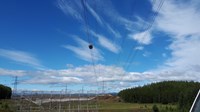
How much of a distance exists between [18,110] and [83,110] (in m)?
27.5

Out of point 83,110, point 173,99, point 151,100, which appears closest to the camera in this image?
point 83,110

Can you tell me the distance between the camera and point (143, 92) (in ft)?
636

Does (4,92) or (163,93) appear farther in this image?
(163,93)

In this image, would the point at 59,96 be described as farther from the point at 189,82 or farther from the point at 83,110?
the point at 189,82

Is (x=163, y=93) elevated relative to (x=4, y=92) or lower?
lower

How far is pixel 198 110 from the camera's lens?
16.9ft

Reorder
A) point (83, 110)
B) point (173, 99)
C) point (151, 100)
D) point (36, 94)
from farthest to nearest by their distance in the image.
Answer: point (151, 100)
point (173, 99)
point (36, 94)
point (83, 110)

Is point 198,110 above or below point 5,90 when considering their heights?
below

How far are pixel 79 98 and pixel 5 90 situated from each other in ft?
161

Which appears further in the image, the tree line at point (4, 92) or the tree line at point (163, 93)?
the tree line at point (163, 93)

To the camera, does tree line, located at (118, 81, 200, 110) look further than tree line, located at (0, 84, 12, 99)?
Yes

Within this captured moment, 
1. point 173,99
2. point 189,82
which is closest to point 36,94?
point 173,99

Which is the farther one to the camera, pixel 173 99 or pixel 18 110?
pixel 173 99

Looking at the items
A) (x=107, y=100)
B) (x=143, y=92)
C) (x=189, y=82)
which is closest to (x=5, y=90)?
(x=107, y=100)
